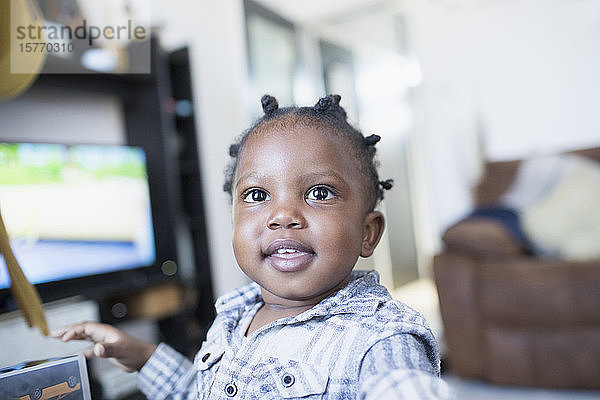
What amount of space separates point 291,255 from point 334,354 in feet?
0.41

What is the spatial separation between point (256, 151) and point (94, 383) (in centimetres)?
33

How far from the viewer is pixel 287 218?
0.61m

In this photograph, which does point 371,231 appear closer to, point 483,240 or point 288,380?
point 288,380

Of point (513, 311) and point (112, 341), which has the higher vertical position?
point (112, 341)

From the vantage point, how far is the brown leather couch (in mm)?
1836

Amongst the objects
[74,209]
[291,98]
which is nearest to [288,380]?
[74,209]

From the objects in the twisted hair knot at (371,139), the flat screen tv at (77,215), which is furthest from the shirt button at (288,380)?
the flat screen tv at (77,215)

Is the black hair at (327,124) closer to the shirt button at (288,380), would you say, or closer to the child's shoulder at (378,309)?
the child's shoulder at (378,309)

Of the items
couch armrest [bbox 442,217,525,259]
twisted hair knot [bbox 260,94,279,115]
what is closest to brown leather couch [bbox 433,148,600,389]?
couch armrest [bbox 442,217,525,259]

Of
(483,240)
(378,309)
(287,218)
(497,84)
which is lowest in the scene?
(483,240)

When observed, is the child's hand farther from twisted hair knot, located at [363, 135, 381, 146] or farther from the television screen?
the television screen

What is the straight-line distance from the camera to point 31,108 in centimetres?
228

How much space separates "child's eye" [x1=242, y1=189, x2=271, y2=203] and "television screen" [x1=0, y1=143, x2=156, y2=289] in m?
1.46

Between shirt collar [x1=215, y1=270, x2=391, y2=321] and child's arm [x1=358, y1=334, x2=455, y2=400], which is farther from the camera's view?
shirt collar [x1=215, y1=270, x2=391, y2=321]
